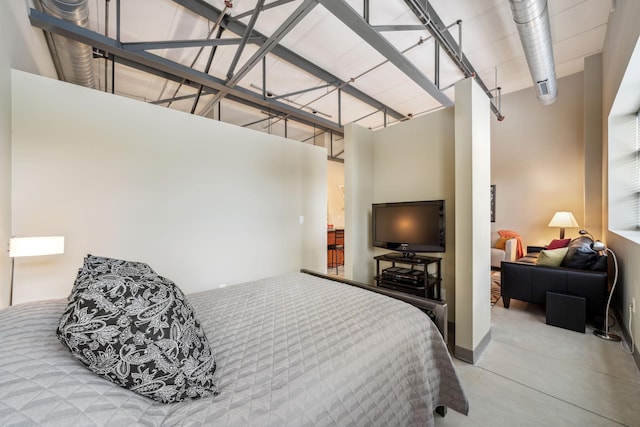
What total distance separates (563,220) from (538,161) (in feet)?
4.37

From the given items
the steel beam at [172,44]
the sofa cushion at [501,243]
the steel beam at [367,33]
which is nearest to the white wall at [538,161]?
the sofa cushion at [501,243]

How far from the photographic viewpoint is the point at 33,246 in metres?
1.88

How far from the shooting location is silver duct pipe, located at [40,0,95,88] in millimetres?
1973

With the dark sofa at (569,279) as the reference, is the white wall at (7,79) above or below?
above

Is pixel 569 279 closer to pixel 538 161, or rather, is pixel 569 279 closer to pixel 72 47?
pixel 538 161

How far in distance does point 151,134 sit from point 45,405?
2.84 metres

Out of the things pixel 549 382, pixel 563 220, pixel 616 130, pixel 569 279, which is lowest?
pixel 549 382

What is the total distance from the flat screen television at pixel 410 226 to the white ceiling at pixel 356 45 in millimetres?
2133

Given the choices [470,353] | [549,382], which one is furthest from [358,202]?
[549,382]

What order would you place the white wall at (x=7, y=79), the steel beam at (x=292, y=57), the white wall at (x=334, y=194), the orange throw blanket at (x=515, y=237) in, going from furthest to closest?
the white wall at (x=334, y=194), the orange throw blanket at (x=515, y=237), the steel beam at (x=292, y=57), the white wall at (x=7, y=79)

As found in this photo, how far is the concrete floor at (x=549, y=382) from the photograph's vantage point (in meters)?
1.61

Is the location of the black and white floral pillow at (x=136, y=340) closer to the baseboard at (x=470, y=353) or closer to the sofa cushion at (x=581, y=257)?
the baseboard at (x=470, y=353)

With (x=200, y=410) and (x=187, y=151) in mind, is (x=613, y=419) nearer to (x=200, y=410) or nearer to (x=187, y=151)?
(x=200, y=410)

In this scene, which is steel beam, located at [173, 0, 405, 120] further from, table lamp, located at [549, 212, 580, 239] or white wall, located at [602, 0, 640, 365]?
table lamp, located at [549, 212, 580, 239]
